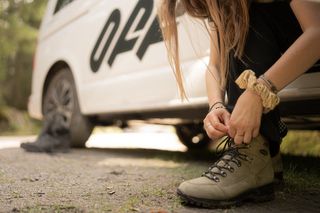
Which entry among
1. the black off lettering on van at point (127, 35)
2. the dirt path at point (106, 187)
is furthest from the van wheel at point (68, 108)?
Result: the dirt path at point (106, 187)

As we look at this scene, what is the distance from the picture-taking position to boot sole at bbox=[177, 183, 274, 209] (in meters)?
1.41

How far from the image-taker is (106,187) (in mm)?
1761

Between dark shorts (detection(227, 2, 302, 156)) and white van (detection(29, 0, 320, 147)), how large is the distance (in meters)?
0.31

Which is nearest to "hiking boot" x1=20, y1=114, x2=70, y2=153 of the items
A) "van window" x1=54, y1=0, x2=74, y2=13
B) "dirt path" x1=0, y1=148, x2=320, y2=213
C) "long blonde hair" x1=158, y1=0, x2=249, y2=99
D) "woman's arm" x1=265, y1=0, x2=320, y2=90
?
"dirt path" x1=0, y1=148, x2=320, y2=213

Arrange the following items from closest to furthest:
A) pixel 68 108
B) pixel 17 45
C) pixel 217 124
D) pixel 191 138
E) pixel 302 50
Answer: pixel 302 50, pixel 217 124, pixel 68 108, pixel 191 138, pixel 17 45

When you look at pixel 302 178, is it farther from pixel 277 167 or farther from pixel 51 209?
pixel 51 209

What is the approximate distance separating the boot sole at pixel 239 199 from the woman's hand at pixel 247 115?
0.21 meters

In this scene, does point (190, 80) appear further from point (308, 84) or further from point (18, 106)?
point (18, 106)

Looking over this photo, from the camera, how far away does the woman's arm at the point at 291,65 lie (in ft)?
4.26

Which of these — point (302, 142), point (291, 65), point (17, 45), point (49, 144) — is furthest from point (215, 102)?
point (17, 45)

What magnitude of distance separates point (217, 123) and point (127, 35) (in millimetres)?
1539

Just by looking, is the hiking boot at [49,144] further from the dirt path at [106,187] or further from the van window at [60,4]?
the van window at [60,4]

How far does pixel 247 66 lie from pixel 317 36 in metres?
0.27

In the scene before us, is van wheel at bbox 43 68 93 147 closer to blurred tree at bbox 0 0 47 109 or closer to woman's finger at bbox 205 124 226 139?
woman's finger at bbox 205 124 226 139
